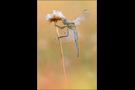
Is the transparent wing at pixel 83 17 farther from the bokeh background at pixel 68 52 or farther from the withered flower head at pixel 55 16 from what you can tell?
the withered flower head at pixel 55 16

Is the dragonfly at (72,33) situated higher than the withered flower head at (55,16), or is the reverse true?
the withered flower head at (55,16)

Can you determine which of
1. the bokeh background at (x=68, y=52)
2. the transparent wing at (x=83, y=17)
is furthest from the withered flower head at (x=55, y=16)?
the transparent wing at (x=83, y=17)

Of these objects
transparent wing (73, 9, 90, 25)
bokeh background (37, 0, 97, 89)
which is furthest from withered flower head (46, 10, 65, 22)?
transparent wing (73, 9, 90, 25)

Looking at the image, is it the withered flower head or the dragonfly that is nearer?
the withered flower head

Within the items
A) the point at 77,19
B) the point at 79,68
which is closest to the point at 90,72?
the point at 79,68

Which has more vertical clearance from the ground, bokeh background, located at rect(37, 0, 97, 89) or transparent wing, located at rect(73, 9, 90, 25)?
transparent wing, located at rect(73, 9, 90, 25)

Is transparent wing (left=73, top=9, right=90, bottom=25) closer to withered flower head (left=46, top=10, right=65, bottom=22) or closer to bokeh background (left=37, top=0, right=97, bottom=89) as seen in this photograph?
bokeh background (left=37, top=0, right=97, bottom=89)

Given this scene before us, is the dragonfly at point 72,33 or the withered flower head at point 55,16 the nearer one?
the withered flower head at point 55,16

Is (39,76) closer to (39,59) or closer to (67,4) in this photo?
(39,59)
